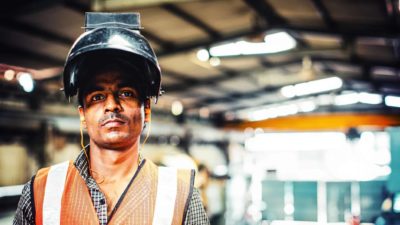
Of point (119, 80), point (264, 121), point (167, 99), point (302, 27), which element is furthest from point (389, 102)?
point (119, 80)

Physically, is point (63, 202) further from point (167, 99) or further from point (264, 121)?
point (264, 121)

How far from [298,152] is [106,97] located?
50.1 ft

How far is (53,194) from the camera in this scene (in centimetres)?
132

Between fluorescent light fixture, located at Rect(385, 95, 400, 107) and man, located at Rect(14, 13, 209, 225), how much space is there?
1213 cm

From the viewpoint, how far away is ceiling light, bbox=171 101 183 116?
11.3 metres

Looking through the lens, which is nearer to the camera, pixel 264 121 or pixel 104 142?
pixel 104 142

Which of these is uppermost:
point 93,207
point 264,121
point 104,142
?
point 264,121

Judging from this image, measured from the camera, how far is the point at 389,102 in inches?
492

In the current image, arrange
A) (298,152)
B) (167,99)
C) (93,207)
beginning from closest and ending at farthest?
(93,207) < (167,99) < (298,152)

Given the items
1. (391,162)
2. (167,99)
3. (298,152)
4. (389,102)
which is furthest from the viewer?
(298,152)

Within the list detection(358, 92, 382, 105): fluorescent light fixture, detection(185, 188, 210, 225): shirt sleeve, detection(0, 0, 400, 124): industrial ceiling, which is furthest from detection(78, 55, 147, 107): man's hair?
detection(358, 92, 382, 105): fluorescent light fixture

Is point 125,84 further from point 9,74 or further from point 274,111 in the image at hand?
point 274,111

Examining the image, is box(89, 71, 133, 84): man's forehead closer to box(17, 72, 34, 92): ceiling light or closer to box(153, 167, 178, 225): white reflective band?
box(153, 167, 178, 225): white reflective band

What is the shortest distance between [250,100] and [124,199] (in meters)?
13.0
